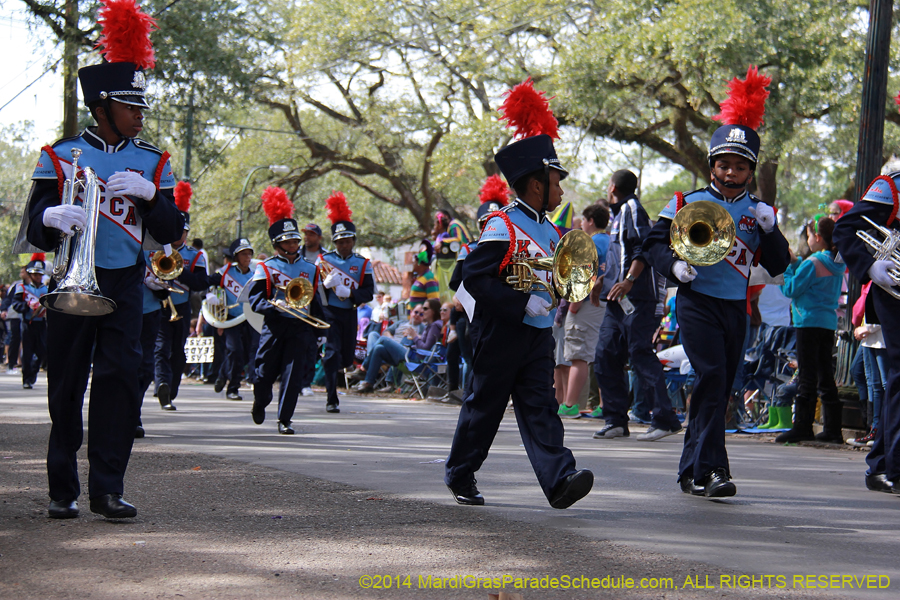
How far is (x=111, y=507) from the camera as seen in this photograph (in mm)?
5094

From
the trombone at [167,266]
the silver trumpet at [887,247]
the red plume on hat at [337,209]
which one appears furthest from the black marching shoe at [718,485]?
the red plume on hat at [337,209]

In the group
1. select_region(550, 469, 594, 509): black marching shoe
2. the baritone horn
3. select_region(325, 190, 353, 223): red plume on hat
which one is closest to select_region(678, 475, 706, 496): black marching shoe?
select_region(550, 469, 594, 509): black marching shoe

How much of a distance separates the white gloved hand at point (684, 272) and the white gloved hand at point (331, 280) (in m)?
7.03

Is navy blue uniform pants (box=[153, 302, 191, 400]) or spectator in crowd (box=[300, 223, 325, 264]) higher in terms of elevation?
spectator in crowd (box=[300, 223, 325, 264])

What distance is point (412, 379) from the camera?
16.5 meters

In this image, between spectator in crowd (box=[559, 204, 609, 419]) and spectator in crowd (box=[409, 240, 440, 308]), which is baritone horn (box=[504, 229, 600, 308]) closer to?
spectator in crowd (box=[559, 204, 609, 419])

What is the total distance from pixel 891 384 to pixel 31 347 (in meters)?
15.0

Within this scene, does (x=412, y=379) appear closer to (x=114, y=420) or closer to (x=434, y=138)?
(x=114, y=420)

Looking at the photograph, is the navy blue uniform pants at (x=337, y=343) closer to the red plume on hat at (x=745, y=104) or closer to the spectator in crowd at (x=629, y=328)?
the spectator in crowd at (x=629, y=328)

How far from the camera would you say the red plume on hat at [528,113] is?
20.9 ft

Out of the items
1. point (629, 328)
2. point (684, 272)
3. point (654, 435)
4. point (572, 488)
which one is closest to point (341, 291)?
point (629, 328)

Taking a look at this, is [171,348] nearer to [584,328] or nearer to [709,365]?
[584,328]

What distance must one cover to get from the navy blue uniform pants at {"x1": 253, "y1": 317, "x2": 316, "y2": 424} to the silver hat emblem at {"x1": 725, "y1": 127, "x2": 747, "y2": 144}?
4.90 metres

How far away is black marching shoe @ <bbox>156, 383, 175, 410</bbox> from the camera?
12.2 metres
